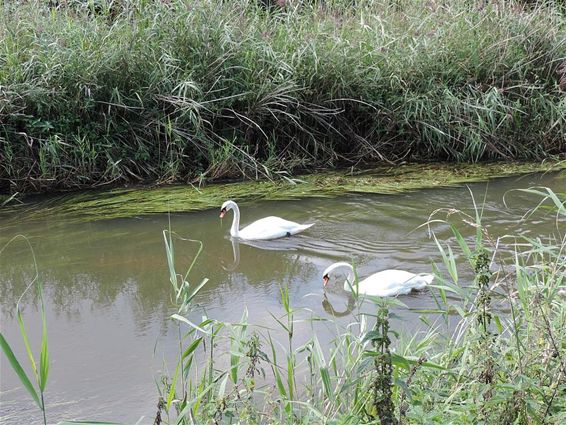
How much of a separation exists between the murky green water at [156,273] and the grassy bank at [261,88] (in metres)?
0.97

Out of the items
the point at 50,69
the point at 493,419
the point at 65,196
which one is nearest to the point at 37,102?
the point at 50,69

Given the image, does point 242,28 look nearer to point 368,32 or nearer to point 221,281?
point 368,32

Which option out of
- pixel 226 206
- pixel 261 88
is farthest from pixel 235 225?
pixel 261 88

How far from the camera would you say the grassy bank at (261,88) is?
8.55 m

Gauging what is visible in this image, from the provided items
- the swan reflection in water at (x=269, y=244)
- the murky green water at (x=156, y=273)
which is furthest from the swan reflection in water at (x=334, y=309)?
the swan reflection in water at (x=269, y=244)

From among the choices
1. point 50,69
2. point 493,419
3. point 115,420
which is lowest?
point 115,420

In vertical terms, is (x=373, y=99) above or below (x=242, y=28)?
below

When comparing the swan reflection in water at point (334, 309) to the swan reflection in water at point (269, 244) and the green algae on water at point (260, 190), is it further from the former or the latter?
the green algae on water at point (260, 190)

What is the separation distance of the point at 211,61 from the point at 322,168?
1.80 m

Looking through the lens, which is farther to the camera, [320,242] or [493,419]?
[320,242]

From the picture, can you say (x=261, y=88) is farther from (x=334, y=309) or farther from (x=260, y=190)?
(x=334, y=309)

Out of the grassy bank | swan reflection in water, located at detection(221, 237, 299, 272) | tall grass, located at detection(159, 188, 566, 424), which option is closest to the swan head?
swan reflection in water, located at detection(221, 237, 299, 272)

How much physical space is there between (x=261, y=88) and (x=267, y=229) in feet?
8.30

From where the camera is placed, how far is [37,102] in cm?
835
